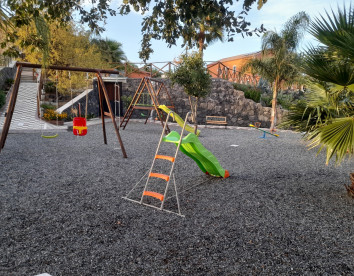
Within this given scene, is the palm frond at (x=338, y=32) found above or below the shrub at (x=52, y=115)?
above

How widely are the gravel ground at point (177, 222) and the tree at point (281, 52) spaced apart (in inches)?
321

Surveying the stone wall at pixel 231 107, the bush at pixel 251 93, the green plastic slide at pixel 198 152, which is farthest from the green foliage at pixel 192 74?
the green plastic slide at pixel 198 152

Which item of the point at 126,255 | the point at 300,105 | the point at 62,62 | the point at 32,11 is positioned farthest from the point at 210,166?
the point at 62,62

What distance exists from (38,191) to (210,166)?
2946mm

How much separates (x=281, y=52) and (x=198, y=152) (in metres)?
10.5

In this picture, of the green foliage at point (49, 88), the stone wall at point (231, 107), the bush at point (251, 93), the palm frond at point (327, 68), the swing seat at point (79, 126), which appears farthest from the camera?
the bush at point (251, 93)

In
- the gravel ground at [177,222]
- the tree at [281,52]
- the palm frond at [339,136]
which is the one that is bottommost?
the gravel ground at [177,222]

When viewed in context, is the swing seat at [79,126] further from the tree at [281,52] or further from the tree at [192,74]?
the tree at [281,52]

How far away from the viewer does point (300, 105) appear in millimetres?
4945

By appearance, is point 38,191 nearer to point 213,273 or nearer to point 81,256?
point 81,256

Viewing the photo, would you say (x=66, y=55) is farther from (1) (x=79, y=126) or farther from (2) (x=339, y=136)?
(2) (x=339, y=136)

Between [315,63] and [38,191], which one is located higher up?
[315,63]

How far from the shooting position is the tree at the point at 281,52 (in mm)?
13391

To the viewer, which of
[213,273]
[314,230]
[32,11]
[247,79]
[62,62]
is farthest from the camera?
[247,79]
